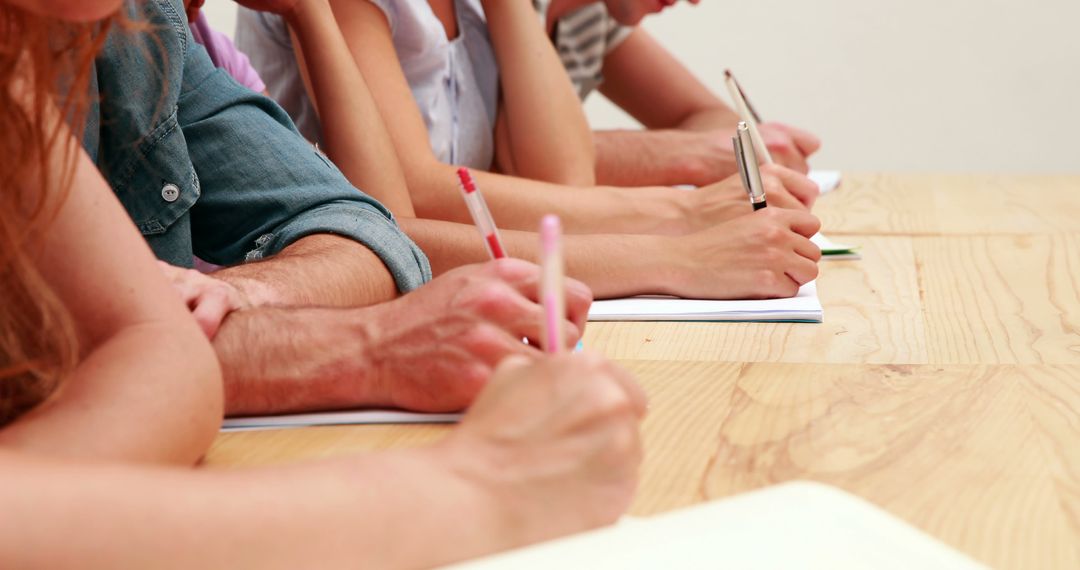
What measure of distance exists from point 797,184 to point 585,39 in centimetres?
77

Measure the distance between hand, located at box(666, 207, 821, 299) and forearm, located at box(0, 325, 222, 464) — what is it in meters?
0.51

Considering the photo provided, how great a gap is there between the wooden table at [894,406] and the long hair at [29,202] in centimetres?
10

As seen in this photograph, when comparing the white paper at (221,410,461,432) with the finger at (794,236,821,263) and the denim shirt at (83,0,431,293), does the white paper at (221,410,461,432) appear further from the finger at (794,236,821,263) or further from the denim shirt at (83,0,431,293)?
the finger at (794,236,821,263)

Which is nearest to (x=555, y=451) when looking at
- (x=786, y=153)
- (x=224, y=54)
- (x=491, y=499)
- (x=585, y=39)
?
(x=491, y=499)

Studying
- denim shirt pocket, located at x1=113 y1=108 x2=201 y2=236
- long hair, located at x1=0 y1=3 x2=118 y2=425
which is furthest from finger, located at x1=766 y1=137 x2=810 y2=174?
long hair, located at x1=0 y1=3 x2=118 y2=425

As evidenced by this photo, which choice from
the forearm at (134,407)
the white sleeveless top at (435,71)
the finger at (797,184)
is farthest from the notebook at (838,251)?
the forearm at (134,407)

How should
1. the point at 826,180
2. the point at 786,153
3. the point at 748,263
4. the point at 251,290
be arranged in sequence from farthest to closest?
the point at 826,180 < the point at 786,153 < the point at 748,263 < the point at 251,290

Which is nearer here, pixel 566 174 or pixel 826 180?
pixel 566 174

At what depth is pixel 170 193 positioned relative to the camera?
0.95m

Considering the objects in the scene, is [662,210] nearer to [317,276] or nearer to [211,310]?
[317,276]

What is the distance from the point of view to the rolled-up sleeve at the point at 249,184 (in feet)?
3.26

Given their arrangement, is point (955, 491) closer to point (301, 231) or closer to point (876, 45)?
point (301, 231)

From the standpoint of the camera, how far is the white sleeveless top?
144 centimetres

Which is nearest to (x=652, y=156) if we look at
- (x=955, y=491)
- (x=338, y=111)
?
(x=338, y=111)
